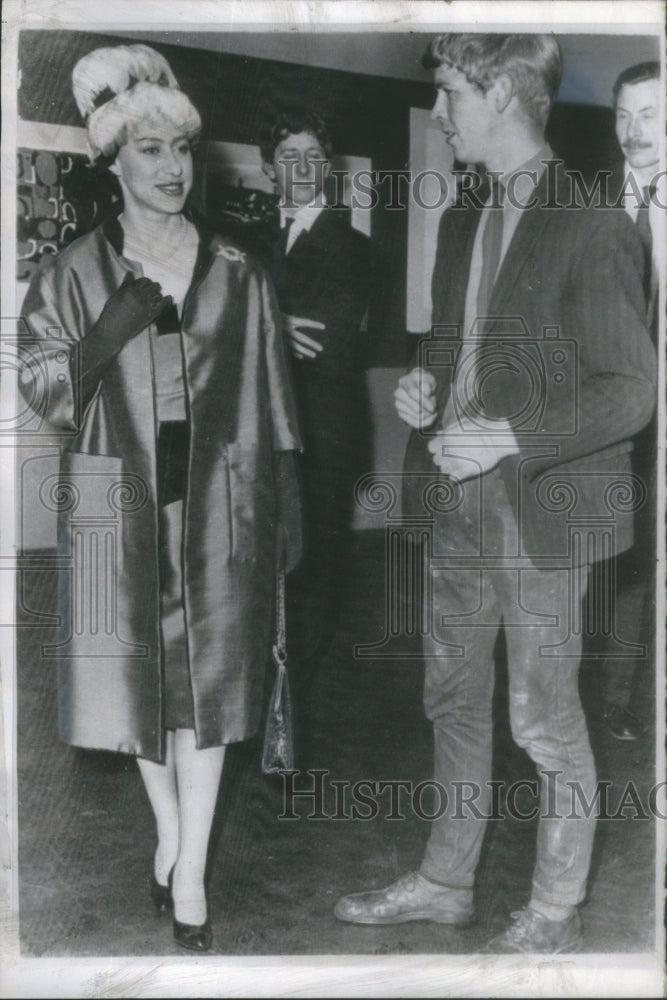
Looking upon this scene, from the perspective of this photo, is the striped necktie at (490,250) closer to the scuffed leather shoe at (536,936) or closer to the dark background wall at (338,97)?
the dark background wall at (338,97)

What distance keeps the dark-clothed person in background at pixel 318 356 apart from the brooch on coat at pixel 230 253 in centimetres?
8

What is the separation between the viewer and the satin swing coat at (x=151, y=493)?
2791mm

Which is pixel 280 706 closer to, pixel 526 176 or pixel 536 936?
pixel 536 936

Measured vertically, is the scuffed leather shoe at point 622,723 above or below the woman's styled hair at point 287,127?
below

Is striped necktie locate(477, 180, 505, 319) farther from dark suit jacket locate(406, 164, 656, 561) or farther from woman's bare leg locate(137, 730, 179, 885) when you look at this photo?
woman's bare leg locate(137, 730, 179, 885)

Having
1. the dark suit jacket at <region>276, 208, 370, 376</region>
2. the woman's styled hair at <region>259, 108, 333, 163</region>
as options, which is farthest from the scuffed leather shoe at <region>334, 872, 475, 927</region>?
the woman's styled hair at <region>259, 108, 333, 163</region>

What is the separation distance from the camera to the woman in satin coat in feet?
9.13

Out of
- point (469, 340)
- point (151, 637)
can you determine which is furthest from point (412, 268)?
point (151, 637)

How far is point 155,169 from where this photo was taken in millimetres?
2791

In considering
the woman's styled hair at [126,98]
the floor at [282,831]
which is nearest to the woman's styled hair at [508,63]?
the woman's styled hair at [126,98]

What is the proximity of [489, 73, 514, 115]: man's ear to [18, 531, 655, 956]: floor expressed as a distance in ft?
3.54

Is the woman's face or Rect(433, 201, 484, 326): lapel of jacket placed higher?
the woman's face

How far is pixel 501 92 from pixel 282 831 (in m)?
1.87

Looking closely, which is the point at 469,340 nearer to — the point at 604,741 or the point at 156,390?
the point at 156,390
